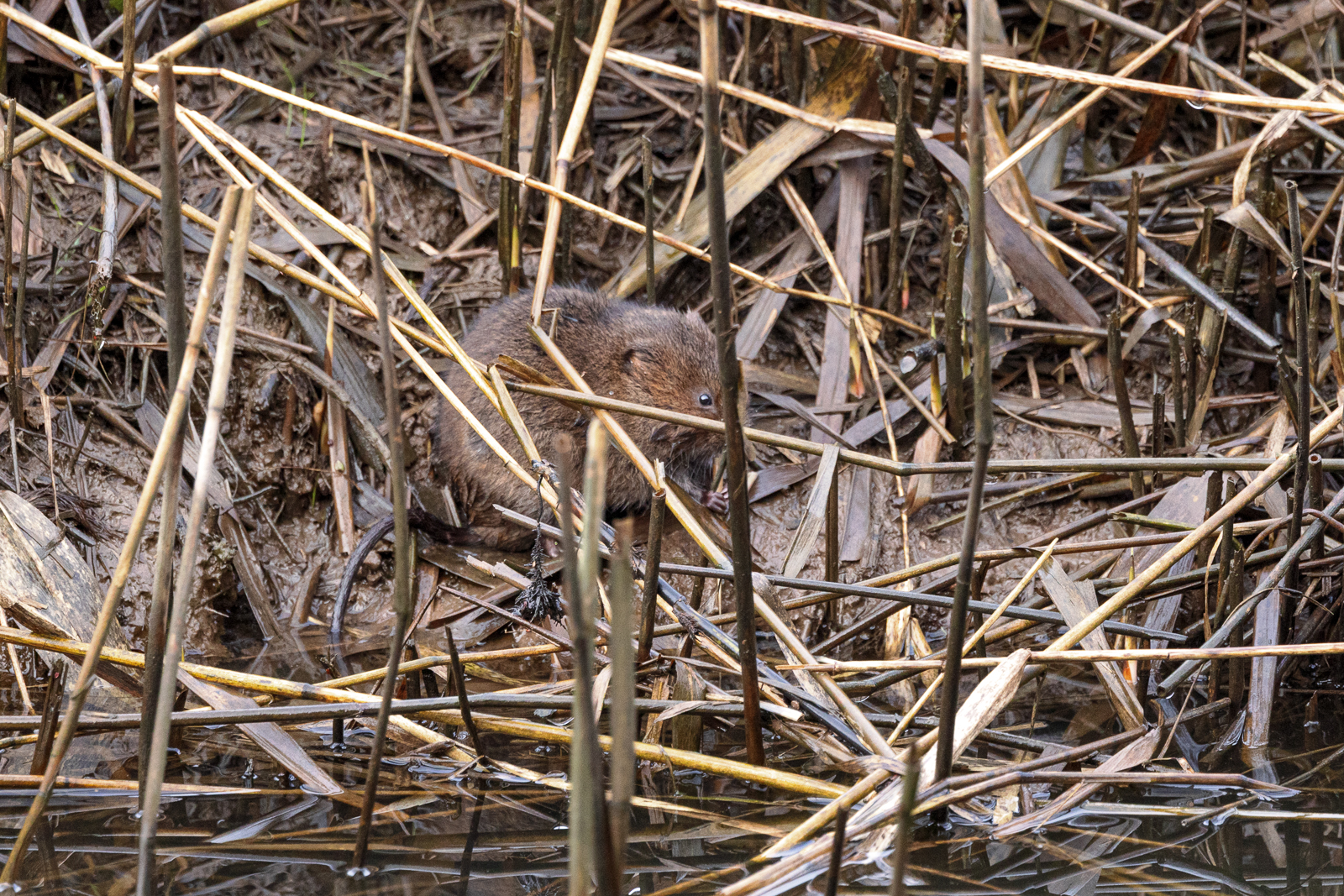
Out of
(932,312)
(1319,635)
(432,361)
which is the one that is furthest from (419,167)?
(1319,635)

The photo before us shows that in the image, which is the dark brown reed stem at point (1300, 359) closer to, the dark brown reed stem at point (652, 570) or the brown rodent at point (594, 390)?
the dark brown reed stem at point (652, 570)

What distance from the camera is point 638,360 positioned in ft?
14.4

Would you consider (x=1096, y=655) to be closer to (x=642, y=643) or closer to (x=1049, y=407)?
(x=642, y=643)

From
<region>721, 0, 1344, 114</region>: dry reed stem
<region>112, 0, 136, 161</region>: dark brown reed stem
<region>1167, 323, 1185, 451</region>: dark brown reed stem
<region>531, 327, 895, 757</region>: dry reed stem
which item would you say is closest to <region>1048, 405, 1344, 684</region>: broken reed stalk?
<region>531, 327, 895, 757</region>: dry reed stem

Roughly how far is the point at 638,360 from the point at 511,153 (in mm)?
910

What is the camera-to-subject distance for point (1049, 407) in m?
4.35

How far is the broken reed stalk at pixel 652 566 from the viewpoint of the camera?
2.51 meters

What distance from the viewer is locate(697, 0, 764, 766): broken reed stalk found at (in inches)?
66.6

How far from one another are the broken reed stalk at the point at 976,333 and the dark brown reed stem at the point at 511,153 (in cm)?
257

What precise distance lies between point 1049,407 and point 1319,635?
131cm

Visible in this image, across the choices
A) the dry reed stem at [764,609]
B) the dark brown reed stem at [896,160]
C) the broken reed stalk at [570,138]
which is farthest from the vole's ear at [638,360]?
the dark brown reed stem at [896,160]

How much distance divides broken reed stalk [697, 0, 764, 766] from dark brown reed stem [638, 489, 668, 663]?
1.08ft

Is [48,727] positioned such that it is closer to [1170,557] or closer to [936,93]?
[1170,557]

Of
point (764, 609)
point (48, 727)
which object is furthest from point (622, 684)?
point (48, 727)
